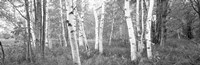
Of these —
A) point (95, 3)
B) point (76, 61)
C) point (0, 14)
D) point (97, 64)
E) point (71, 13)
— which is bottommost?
point (97, 64)

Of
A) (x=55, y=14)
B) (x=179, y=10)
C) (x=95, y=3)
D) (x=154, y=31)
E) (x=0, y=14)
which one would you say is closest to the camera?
(x=0, y=14)

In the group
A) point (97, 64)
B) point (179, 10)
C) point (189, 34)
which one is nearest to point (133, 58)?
point (97, 64)

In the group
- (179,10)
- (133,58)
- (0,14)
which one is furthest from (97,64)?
(179,10)

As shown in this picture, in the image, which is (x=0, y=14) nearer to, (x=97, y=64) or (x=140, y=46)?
(x=97, y=64)

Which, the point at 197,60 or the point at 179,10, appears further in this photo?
the point at 179,10

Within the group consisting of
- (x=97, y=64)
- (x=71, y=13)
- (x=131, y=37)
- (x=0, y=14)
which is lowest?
(x=97, y=64)

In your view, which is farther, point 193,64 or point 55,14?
point 55,14

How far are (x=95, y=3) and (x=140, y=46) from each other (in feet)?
15.3

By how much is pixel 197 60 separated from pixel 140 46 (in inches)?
114

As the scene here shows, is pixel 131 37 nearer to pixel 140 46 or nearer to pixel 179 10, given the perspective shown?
pixel 140 46

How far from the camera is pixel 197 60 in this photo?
5570 mm

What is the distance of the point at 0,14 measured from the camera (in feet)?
21.8

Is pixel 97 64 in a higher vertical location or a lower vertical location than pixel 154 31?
lower

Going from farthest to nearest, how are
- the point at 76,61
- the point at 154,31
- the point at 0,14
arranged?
1. the point at 154,31
2. the point at 0,14
3. the point at 76,61
